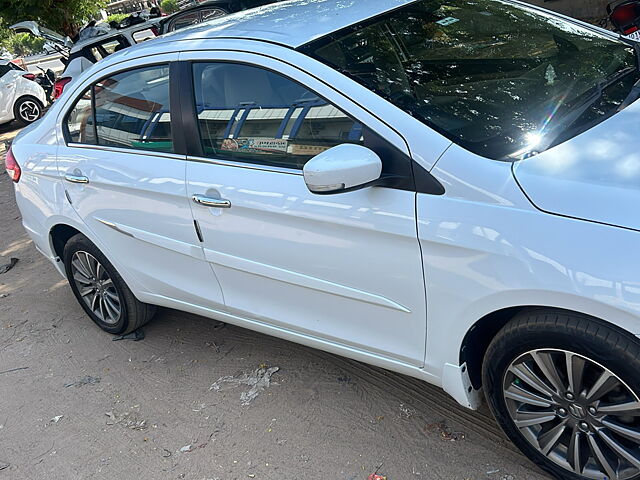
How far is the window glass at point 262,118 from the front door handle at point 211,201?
0.65 feet

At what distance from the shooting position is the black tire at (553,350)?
1.98m

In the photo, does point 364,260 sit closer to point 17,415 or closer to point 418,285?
point 418,285

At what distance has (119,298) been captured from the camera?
3.92 meters

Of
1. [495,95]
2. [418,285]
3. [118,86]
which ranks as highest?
[118,86]

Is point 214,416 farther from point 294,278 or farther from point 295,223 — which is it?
point 295,223

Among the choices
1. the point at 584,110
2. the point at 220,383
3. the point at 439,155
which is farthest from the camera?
the point at 220,383

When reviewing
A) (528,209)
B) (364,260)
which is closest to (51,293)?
(364,260)

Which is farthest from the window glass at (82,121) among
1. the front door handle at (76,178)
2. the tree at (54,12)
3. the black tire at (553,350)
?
the tree at (54,12)

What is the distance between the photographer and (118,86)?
11.6 ft

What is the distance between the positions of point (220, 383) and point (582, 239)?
7.16 ft

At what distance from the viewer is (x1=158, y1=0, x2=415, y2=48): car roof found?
276cm

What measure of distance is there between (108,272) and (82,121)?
2.96 feet

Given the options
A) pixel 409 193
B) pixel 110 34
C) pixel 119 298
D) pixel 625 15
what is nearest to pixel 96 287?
pixel 119 298

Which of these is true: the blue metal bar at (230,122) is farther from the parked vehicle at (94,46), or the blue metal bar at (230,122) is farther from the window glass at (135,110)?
the parked vehicle at (94,46)
